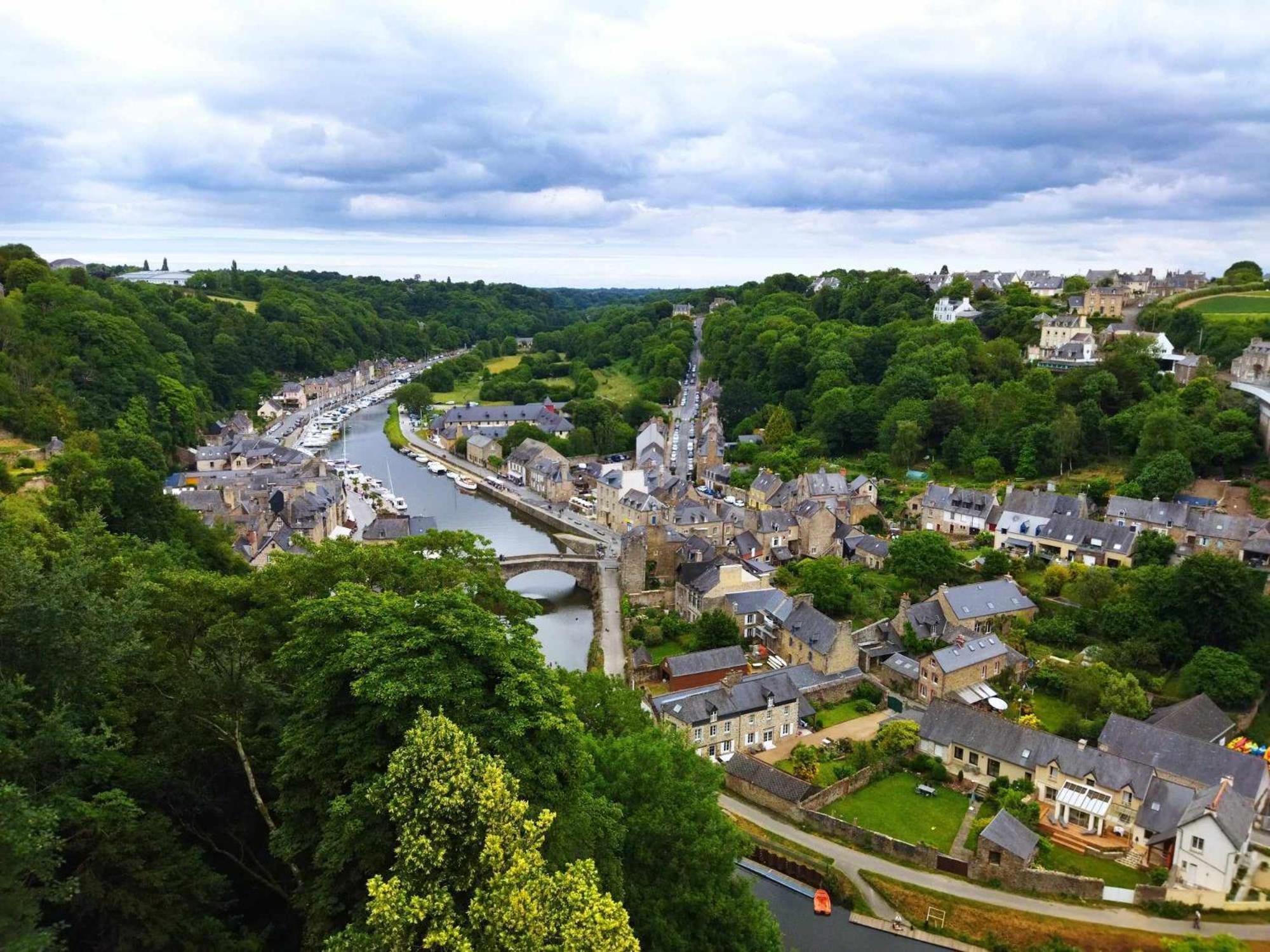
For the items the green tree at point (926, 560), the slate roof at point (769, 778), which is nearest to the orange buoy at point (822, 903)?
the slate roof at point (769, 778)

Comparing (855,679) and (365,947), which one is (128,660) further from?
(855,679)

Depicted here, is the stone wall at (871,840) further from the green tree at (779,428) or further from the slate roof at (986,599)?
the green tree at (779,428)

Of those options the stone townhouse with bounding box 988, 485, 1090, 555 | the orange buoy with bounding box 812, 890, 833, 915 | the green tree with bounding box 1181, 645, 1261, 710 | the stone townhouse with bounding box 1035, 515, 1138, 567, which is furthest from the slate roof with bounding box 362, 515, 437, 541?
the green tree with bounding box 1181, 645, 1261, 710

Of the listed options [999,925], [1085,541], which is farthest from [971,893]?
[1085,541]

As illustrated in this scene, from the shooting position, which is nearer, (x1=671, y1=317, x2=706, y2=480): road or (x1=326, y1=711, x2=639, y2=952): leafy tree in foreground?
(x1=326, y1=711, x2=639, y2=952): leafy tree in foreground

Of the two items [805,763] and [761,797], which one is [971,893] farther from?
[761,797]

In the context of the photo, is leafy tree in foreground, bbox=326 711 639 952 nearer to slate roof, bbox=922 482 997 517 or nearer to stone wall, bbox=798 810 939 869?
→ stone wall, bbox=798 810 939 869
